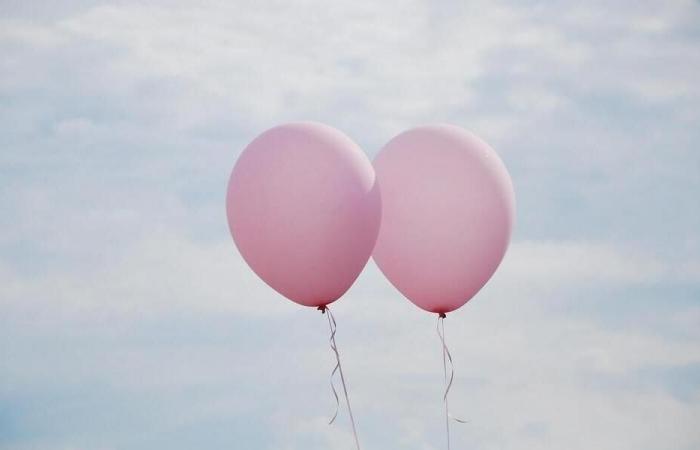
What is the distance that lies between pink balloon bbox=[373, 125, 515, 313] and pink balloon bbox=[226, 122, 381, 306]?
35cm

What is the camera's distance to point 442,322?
10.2 meters

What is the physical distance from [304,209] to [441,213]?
4.15 ft

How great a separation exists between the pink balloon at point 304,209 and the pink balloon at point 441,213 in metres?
0.35

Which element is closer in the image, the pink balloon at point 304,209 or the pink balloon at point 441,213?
the pink balloon at point 304,209

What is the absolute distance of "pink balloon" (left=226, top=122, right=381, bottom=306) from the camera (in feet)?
30.0

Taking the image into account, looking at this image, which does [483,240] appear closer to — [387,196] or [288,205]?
[387,196]

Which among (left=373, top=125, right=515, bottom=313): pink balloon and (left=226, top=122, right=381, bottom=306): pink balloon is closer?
(left=226, top=122, right=381, bottom=306): pink balloon

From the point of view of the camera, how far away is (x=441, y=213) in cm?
962

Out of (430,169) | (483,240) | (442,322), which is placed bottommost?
(442,322)

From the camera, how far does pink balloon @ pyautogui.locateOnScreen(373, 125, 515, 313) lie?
31.7ft

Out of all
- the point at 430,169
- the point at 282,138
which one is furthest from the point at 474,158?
the point at 282,138

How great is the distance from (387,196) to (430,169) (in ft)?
1.46

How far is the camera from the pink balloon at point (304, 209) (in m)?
9.15

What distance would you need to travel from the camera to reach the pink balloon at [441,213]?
9.66 meters
